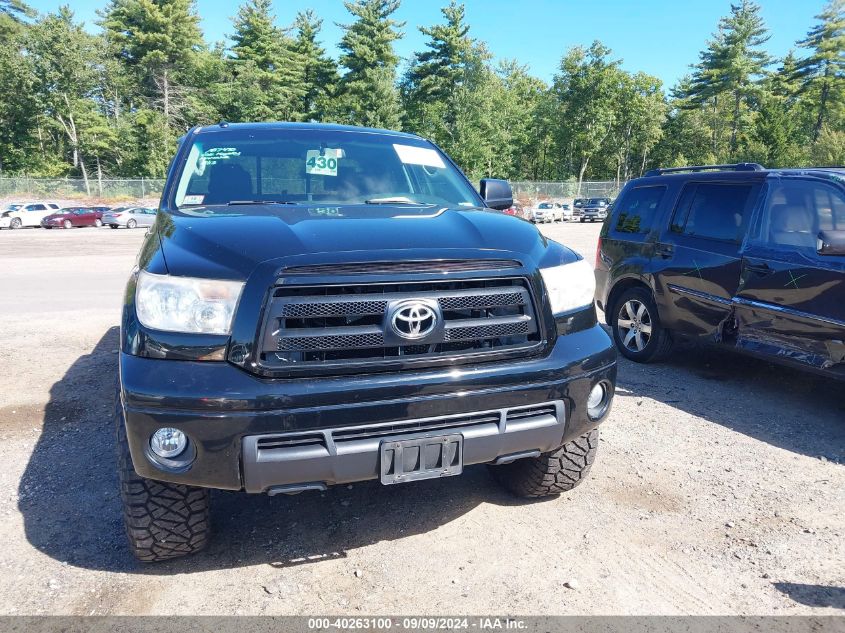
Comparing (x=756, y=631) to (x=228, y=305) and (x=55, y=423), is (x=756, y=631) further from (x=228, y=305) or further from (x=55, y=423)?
(x=55, y=423)

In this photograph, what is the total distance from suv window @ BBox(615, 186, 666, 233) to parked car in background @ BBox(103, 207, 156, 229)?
33676 mm

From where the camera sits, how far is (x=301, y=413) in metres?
2.25

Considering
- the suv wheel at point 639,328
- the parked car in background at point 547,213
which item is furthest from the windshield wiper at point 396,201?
the parked car in background at point 547,213

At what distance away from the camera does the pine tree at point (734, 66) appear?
200 feet

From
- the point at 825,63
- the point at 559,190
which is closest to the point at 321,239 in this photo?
the point at 559,190

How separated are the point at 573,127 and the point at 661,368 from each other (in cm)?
6926

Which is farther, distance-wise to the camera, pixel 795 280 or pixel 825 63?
pixel 825 63

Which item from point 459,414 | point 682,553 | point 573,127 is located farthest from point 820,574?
point 573,127

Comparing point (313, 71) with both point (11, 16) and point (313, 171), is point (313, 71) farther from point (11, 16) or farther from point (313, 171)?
point (313, 171)

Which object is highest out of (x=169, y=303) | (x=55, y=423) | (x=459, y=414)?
(x=169, y=303)

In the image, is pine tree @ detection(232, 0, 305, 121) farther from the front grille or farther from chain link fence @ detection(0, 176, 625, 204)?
the front grille

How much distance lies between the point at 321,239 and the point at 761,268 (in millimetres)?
3738

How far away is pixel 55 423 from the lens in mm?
4406

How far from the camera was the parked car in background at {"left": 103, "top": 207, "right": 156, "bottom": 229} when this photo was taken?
35062 mm
